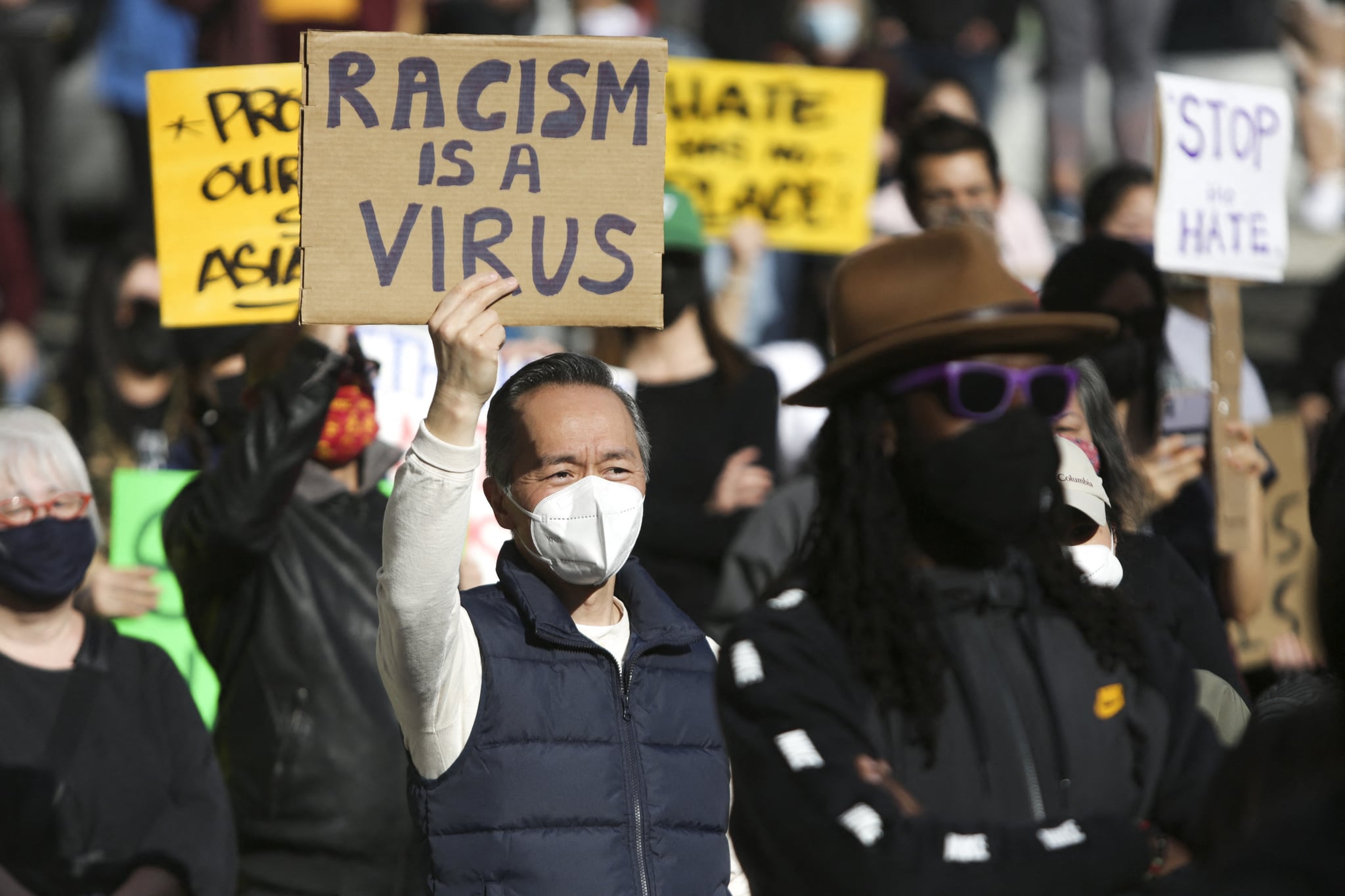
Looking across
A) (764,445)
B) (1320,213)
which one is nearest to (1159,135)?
(764,445)

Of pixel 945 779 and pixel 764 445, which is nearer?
pixel 945 779

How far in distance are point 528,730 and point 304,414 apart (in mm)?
1491

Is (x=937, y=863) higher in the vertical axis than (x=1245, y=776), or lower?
lower

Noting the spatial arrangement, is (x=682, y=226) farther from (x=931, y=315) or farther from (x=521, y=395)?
(x=931, y=315)

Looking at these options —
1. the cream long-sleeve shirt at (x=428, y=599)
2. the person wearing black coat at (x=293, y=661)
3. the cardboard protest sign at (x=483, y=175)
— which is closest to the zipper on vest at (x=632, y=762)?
the cream long-sleeve shirt at (x=428, y=599)

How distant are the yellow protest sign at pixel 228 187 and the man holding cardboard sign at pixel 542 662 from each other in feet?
4.31

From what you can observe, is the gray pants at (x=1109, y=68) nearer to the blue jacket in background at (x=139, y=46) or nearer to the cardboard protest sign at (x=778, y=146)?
the cardboard protest sign at (x=778, y=146)

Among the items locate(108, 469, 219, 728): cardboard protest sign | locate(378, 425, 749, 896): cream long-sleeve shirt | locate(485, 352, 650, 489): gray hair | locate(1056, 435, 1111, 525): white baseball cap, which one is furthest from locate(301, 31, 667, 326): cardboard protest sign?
locate(108, 469, 219, 728): cardboard protest sign

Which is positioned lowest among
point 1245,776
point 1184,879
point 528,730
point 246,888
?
point 246,888

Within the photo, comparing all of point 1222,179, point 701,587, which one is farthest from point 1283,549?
point 701,587

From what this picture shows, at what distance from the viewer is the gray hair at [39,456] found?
14.4ft

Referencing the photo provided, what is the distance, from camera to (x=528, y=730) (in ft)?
10.8

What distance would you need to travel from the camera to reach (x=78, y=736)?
14.0 ft

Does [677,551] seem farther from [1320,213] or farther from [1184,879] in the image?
[1320,213]
